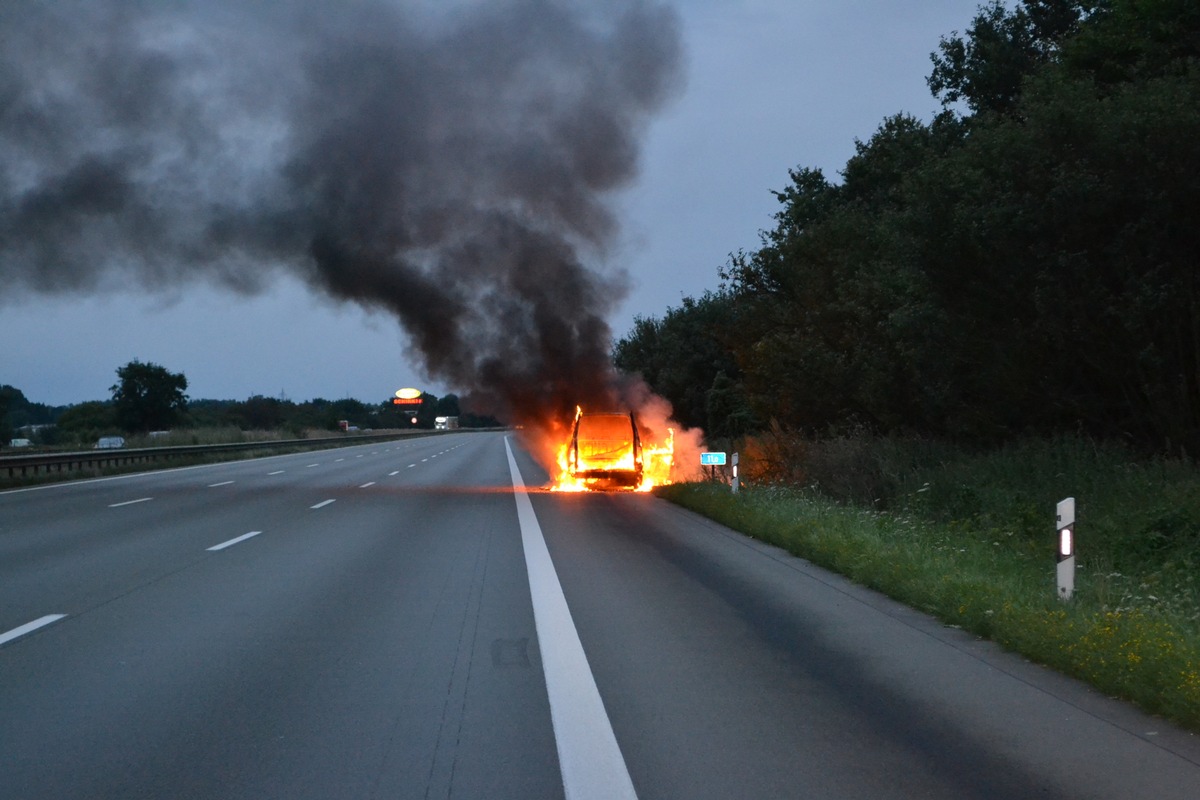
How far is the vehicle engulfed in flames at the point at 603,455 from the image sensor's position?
27.4m

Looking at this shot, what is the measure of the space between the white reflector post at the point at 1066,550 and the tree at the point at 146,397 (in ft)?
333

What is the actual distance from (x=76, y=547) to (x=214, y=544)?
1.75 m

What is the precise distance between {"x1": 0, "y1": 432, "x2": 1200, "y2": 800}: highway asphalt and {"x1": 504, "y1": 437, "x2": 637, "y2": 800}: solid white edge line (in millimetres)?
23

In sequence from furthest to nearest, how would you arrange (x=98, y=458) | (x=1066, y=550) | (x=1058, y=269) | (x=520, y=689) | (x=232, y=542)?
(x=98, y=458), (x=1058, y=269), (x=232, y=542), (x=1066, y=550), (x=520, y=689)

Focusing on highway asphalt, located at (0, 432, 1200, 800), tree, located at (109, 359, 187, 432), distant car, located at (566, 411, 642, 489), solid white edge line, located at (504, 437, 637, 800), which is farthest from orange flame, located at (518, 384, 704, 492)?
tree, located at (109, 359, 187, 432)

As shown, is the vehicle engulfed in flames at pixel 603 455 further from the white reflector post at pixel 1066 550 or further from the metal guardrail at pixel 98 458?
the white reflector post at pixel 1066 550

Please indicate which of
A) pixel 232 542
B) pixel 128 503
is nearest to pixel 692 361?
pixel 128 503

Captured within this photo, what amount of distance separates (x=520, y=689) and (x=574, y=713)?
2.32 ft

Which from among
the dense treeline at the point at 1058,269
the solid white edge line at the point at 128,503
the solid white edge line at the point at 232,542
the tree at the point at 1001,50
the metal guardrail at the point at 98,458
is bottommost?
the solid white edge line at the point at 232,542

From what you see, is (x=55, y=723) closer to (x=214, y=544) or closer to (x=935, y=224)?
(x=214, y=544)

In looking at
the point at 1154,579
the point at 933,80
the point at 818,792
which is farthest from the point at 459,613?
the point at 933,80

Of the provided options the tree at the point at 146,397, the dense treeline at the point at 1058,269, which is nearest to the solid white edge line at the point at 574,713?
the dense treeline at the point at 1058,269

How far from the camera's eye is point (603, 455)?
27672mm

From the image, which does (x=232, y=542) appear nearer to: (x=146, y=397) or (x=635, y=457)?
(x=635, y=457)
